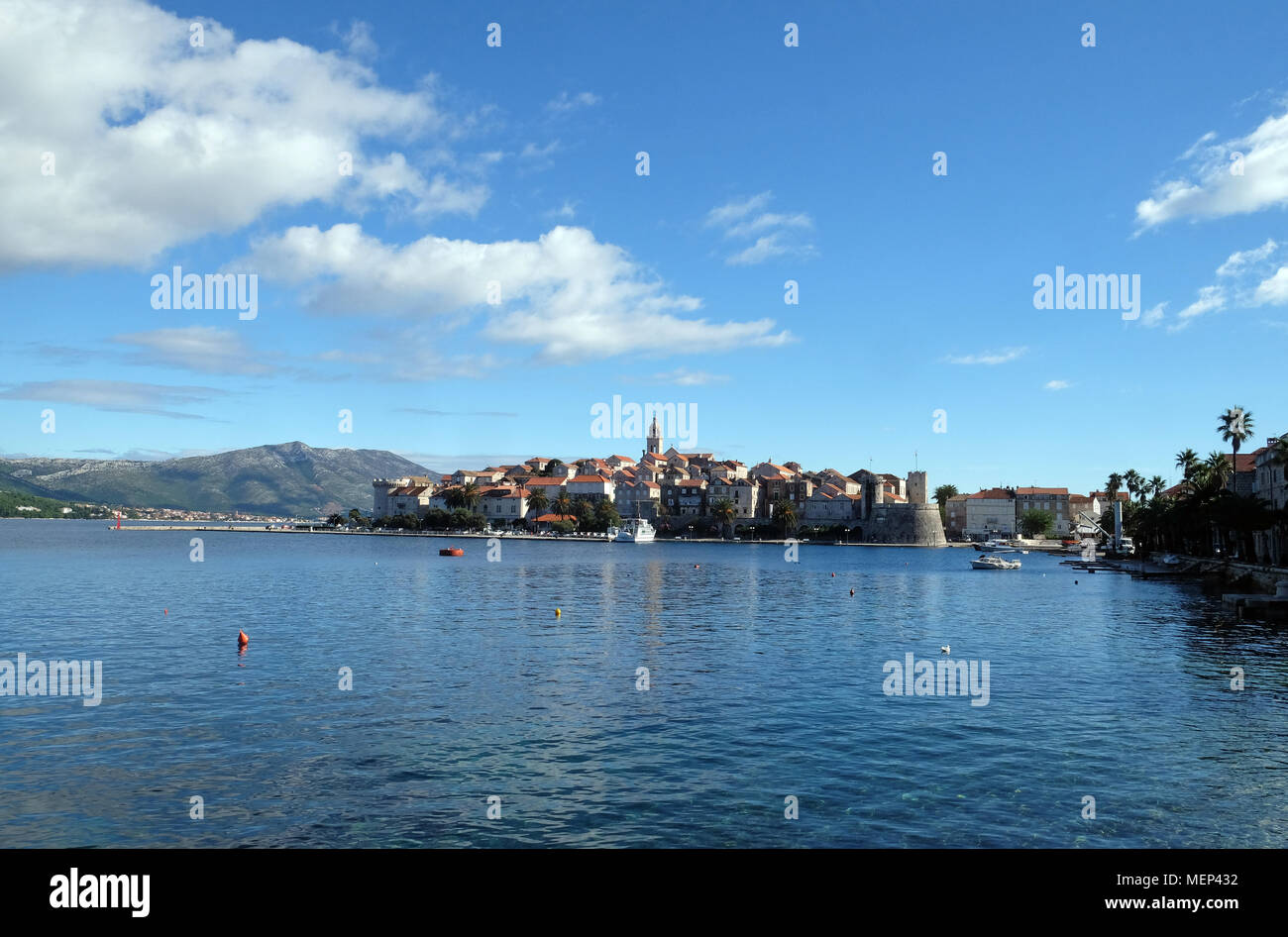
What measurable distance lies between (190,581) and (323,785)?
6507 centimetres

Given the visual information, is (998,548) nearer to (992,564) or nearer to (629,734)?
(992,564)

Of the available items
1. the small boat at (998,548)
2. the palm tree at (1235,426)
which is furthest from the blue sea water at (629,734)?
the small boat at (998,548)

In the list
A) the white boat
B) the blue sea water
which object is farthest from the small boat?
the blue sea water

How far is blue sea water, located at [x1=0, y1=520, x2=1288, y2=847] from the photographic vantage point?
1656cm

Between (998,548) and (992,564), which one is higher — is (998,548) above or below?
below

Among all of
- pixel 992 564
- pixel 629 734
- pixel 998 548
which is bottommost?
pixel 998 548

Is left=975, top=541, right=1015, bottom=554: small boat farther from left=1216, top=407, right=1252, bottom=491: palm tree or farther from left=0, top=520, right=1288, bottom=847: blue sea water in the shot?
left=0, top=520, right=1288, bottom=847: blue sea water

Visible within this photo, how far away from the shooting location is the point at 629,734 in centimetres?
2344

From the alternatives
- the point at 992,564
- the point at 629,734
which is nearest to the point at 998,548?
the point at 992,564

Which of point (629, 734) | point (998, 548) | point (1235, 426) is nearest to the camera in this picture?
point (629, 734)

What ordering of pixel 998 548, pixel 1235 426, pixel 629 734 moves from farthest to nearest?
pixel 998 548 → pixel 1235 426 → pixel 629 734

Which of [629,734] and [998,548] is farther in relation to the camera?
[998,548]
